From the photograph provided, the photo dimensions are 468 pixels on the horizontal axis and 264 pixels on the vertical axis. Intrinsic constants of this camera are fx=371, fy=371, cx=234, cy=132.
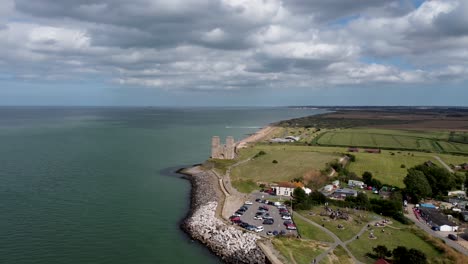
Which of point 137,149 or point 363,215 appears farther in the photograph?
point 137,149

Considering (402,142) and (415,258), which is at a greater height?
(402,142)

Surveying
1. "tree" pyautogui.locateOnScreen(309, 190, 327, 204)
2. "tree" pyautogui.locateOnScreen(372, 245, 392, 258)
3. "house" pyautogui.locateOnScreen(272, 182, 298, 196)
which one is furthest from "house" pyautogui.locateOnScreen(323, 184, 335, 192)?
"tree" pyautogui.locateOnScreen(372, 245, 392, 258)

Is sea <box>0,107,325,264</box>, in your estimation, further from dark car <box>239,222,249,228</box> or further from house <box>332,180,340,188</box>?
house <box>332,180,340,188</box>

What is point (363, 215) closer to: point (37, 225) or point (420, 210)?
point (420, 210)

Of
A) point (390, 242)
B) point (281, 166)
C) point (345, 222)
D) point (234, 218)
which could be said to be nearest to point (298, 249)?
point (390, 242)

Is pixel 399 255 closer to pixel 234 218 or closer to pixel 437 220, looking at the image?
pixel 437 220

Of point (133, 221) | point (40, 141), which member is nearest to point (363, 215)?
point (133, 221)

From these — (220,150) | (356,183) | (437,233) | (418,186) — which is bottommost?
(437,233)
